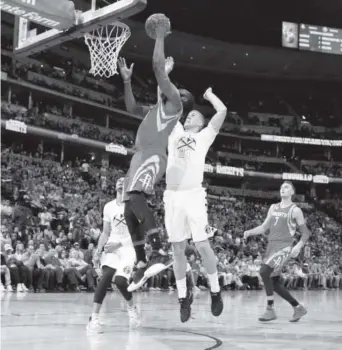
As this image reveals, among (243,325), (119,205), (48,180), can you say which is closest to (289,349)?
(243,325)

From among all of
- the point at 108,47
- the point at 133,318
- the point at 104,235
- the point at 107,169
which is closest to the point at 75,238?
the point at 108,47

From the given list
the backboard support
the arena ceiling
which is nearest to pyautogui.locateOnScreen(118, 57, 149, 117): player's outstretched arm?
the backboard support

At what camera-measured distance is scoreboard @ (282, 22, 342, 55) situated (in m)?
39.9

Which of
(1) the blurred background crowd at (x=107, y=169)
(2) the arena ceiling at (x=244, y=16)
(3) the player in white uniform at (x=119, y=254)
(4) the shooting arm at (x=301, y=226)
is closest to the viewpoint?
(3) the player in white uniform at (x=119, y=254)

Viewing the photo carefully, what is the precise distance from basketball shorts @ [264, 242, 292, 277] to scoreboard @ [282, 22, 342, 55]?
3278cm

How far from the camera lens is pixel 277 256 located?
29.2ft

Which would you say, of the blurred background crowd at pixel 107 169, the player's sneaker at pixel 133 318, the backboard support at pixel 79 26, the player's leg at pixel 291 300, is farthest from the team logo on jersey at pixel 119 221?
the blurred background crowd at pixel 107 169

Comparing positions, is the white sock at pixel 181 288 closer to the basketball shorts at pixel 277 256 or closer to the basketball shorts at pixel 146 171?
the basketball shorts at pixel 146 171

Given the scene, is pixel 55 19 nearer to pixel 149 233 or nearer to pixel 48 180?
pixel 149 233

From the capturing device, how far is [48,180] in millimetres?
24891

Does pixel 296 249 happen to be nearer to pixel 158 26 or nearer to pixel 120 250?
pixel 120 250

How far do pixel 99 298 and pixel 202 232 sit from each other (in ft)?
5.44

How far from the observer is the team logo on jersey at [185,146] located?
607cm

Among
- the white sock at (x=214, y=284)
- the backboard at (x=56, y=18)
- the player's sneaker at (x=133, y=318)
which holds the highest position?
the backboard at (x=56, y=18)
